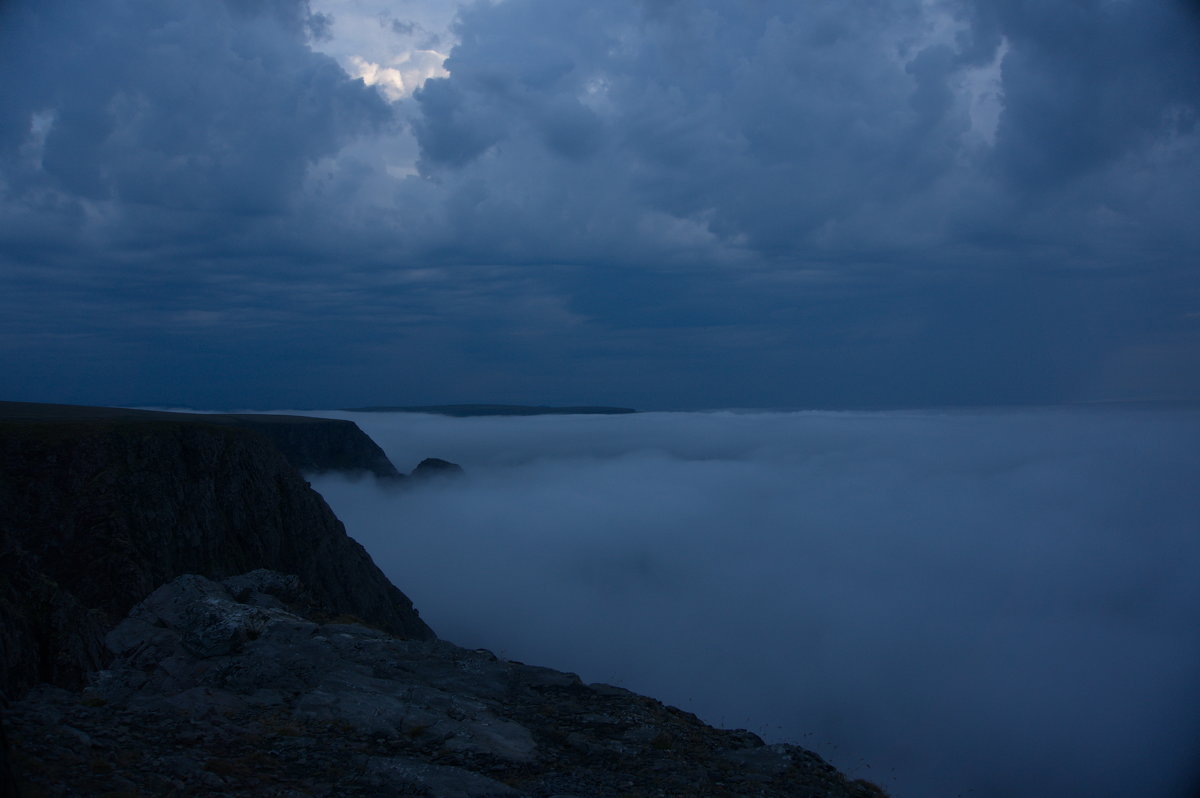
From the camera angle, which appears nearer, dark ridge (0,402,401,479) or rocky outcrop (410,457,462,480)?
dark ridge (0,402,401,479)

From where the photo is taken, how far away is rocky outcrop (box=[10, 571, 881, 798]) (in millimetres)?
8234

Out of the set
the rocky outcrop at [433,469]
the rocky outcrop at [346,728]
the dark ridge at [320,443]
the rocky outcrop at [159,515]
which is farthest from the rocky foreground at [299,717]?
the rocky outcrop at [433,469]

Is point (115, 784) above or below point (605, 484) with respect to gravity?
above

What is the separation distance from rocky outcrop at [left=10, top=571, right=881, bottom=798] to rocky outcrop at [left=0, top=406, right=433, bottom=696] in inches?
262

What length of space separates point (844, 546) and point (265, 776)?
9814 centimetres

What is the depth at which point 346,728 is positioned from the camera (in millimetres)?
10164

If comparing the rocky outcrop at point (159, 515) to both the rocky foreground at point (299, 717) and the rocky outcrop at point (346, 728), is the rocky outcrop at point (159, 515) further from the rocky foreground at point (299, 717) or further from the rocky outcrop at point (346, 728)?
the rocky outcrop at point (346, 728)

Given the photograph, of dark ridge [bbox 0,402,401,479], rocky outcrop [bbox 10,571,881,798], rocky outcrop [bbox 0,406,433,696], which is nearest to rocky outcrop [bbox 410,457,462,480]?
dark ridge [bbox 0,402,401,479]

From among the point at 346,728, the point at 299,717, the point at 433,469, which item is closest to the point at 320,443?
the point at 433,469

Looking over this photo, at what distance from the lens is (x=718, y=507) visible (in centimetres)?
12188

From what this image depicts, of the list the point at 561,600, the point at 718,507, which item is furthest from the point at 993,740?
the point at 718,507

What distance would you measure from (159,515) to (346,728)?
79.5 ft

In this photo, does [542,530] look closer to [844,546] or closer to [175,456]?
[844,546]

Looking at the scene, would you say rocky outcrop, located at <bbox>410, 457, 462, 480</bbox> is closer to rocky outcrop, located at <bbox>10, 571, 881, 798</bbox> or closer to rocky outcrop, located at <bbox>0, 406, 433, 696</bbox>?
rocky outcrop, located at <bbox>0, 406, 433, 696</bbox>
